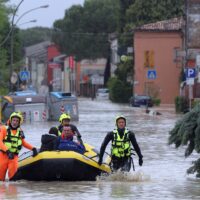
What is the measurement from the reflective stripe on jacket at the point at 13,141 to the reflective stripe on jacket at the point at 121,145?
74.1 inches

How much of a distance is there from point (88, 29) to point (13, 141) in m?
124

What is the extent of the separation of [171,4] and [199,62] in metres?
54.8

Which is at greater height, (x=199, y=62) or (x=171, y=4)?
(x=171, y=4)

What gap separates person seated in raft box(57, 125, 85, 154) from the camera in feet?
61.0

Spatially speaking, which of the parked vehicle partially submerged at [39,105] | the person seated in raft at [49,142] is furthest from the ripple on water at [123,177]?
the parked vehicle partially submerged at [39,105]

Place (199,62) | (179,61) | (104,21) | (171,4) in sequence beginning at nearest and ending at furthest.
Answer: (199,62) → (179,61) → (171,4) → (104,21)

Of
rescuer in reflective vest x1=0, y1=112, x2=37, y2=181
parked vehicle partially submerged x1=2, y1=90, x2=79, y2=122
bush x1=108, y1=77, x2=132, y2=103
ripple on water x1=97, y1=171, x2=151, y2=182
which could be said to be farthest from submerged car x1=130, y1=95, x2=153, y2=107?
rescuer in reflective vest x1=0, y1=112, x2=37, y2=181

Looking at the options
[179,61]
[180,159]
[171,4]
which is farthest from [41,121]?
[171,4]

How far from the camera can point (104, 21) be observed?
463 ft

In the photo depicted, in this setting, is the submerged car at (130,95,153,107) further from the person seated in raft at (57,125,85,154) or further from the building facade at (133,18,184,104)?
the person seated in raft at (57,125,85,154)

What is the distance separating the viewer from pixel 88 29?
141250 millimetres

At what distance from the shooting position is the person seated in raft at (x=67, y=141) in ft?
61.0

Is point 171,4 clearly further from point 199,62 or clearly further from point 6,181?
point 6,181

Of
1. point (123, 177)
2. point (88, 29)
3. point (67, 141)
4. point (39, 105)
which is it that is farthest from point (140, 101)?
point (123, 177)
